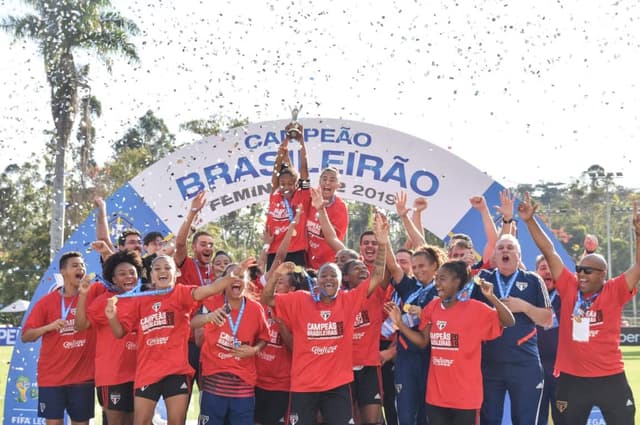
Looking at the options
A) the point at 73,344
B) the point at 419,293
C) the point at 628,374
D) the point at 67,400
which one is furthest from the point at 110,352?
the point at 628,374

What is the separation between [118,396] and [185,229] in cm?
177

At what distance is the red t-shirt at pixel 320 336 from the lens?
711 cm

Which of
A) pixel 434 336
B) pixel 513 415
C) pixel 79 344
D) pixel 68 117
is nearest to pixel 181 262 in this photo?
pixel 79 344

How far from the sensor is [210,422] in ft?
23.9

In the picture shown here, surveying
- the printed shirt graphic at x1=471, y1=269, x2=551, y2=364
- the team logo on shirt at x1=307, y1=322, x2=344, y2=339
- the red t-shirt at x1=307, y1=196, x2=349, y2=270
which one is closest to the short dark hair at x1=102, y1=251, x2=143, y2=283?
the team logo on shirt at x1=307, y1=322, x2=344, y2=339

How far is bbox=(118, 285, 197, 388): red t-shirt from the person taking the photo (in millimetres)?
7246

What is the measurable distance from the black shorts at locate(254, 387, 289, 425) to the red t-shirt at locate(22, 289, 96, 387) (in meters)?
1.77

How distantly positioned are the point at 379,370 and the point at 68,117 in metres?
19.5

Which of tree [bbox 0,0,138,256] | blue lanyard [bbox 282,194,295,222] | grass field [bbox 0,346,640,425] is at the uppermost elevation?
tree [bbox 0,0,138,256]

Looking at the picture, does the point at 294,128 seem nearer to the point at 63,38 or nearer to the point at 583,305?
the point at 583,305

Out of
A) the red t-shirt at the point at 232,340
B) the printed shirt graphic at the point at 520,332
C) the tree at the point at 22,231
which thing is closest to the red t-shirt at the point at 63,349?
the red t-shirt at the point at 232,340

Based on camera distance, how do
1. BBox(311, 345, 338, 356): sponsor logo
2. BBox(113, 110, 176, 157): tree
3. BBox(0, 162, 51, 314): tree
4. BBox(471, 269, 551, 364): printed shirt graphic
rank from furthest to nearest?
BBox(113, 110, 176, 157): tree → BBox(0, 162, 51, 314): tree → BBox(471, 269, 551, 364): printed shirt graphic → BBox(311, 345, 338, 356): sponsor logo

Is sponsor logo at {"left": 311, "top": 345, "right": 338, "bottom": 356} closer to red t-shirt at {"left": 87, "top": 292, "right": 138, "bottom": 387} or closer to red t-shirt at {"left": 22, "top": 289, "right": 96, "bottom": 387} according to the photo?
red t-shirt at {"left": 87, "top": 292, "right": 138, "bottom": 387}

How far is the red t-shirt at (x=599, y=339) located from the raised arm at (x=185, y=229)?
369 centimetres
